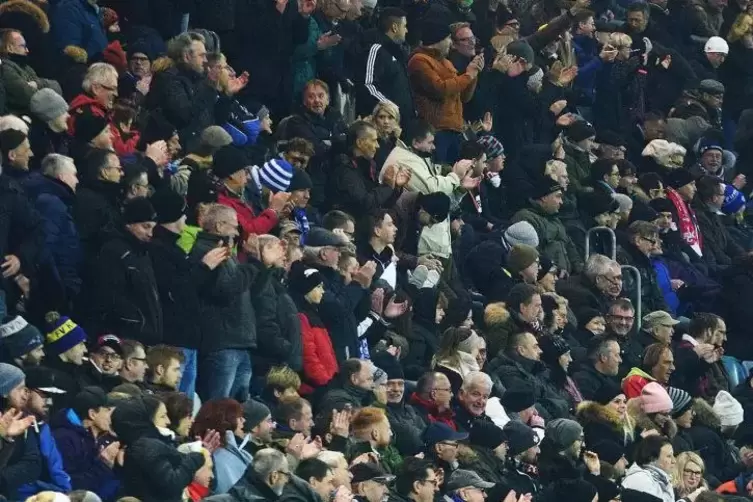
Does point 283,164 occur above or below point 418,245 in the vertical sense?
above

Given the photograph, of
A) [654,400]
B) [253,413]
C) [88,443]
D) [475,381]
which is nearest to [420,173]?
[654,400]

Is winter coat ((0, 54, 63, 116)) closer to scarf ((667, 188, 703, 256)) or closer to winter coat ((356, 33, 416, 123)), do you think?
winter coat ((356, 33, 416, 123))

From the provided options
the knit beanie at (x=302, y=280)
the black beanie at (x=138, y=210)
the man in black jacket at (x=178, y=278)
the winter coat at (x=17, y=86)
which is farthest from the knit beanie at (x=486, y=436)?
the winter coat at (x=17, y=86)

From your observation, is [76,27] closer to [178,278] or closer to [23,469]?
[178,278]

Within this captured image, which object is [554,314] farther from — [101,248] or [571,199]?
[101,248]

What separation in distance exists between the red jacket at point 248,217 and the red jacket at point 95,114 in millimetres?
853

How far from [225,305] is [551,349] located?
4.77 m

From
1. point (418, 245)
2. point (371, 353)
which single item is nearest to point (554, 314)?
point (418, 245)

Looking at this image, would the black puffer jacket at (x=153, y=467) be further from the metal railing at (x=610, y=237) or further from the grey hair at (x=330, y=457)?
the metal railing at (x=610, y=237)

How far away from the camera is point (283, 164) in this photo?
23.4 meters

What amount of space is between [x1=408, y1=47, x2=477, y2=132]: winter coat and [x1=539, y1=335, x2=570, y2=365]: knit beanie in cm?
322

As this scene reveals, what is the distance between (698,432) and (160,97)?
6.22 m

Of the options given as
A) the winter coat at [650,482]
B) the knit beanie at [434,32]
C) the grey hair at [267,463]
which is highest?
the grey hair at [267,463]

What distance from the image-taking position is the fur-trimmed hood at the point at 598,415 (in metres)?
24.0
